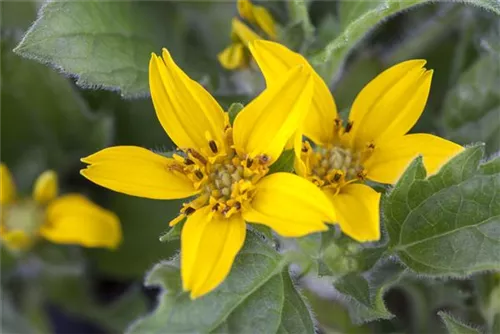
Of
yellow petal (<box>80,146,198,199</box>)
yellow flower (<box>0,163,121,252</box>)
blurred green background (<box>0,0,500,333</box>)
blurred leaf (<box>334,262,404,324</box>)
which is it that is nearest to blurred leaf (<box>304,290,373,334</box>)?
blurred green background (<box>0,0,500,333</box>)

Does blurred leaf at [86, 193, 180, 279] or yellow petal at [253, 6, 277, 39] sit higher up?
yellow petal at [253, 6, 277, 39]

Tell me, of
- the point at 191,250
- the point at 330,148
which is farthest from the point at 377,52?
the point at 191,250

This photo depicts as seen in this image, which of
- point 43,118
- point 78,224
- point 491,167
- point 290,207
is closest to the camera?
point 290,207

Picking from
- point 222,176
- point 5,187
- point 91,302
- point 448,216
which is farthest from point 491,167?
point 91,302

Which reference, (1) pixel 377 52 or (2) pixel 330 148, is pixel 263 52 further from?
(1) pixel 377 52

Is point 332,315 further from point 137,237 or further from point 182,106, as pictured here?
point 182,106

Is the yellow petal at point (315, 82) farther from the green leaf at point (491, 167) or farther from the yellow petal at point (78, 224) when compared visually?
the yellow petal at point (78, 224)

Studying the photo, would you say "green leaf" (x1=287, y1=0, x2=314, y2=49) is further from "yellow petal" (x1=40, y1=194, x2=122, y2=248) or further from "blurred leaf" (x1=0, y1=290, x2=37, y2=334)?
"blurred leaf" (x1=0, y1=290, x2=37, y2=334)

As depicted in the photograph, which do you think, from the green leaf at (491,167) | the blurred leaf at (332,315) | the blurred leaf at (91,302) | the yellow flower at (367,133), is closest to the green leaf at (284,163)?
the yellow flower at (367,133)
